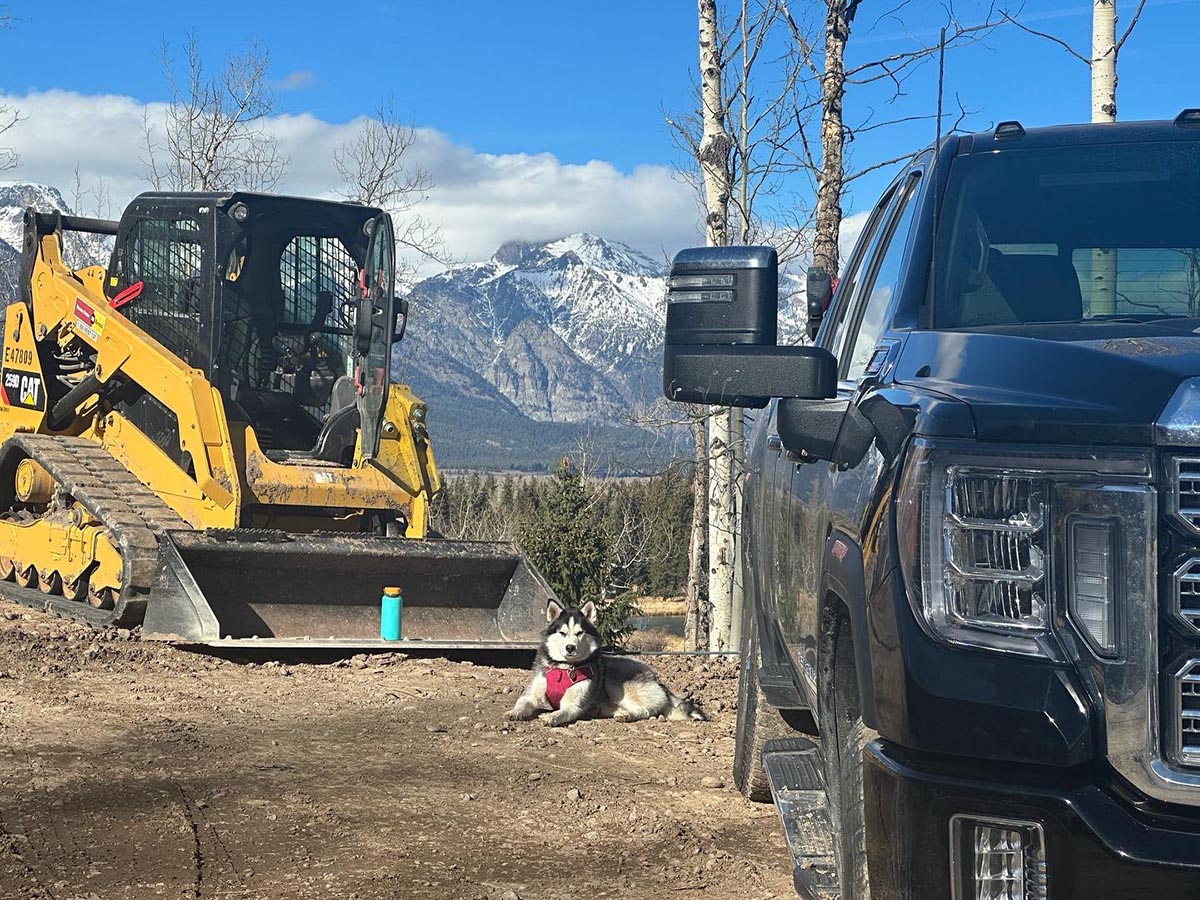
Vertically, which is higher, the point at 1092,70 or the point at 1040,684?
the point at 1092,70

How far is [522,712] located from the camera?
8.50 meters

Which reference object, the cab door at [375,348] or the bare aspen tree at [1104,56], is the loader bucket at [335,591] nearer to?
the cab door at [375,348]

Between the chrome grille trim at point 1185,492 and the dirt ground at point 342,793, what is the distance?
8.93 ft

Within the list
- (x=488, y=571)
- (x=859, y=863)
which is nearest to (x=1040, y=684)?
(x=859, y=863)

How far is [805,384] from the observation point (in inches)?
125

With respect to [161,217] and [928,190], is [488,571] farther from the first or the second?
[928,190]

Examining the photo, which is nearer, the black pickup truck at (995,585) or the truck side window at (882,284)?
the black pickup truck at (995,585)

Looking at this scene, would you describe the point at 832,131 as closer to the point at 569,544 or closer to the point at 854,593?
the point at 854,593

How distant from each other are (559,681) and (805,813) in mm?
4850

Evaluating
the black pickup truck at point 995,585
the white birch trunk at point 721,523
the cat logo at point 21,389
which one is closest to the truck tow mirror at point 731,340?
the black pickup truck at point 995,585

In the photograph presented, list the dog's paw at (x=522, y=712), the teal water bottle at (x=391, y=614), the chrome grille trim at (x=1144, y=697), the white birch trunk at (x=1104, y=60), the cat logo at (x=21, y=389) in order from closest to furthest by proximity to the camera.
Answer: the chrome grille trim at (x=1144, y=697), the dog's paw at (x=522, y=712), the teal water bottle at (x=391, y=614), the white birch trunk at (x=1104, y=60), the cat logo at (x=21, y=389)

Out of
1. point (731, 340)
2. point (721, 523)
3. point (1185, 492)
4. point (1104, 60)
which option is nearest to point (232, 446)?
point (721, 523)

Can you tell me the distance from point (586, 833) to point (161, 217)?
27.0 ft

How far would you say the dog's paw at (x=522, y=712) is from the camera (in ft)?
27.8
